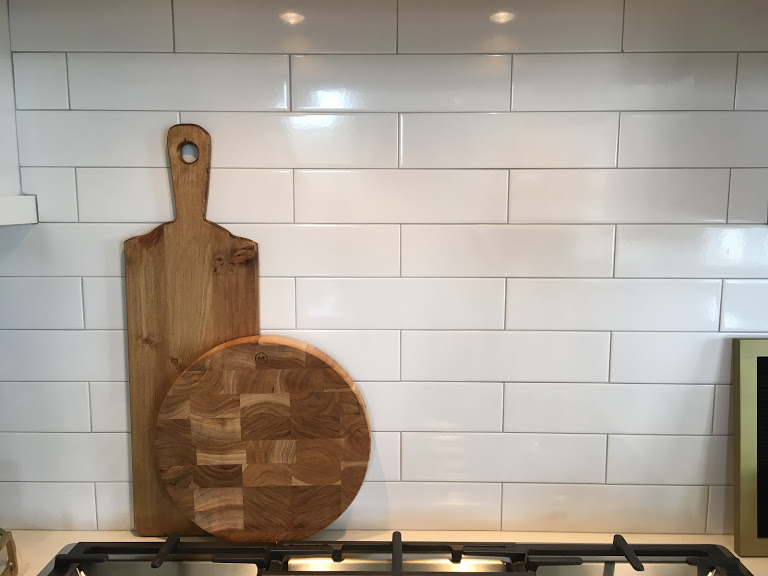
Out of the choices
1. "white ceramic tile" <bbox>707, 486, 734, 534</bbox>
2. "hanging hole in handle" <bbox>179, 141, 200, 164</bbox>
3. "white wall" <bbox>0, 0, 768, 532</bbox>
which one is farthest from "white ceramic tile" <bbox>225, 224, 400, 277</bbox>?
"white ceramic tile" <bbox>707, 486, 734, 534</bbox>

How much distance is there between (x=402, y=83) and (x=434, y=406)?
0.53 meters

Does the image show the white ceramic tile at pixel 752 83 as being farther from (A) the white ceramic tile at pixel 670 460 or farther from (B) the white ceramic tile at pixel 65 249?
(B) the white ceramic tile at pixel 65 249

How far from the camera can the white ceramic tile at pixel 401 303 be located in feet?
3.15

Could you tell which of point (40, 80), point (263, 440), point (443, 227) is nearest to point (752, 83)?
point (443, 227)

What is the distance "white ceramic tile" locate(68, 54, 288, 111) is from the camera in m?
0.91

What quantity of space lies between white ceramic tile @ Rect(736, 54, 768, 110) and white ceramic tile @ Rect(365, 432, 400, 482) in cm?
77

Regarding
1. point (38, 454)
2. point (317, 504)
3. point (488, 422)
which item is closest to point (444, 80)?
point (488, 422)

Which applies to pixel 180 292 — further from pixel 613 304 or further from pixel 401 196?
pixel 613 304

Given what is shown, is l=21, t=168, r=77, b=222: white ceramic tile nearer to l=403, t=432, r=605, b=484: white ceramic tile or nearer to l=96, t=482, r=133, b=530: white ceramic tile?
l=96, t=482, r=133, b=530: white ceramic tile

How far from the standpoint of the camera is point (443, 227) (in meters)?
0.95

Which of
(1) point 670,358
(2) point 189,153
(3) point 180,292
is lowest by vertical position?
(1) point 670,358

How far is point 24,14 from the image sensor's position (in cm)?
91

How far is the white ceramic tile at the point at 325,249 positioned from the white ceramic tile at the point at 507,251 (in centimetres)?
3

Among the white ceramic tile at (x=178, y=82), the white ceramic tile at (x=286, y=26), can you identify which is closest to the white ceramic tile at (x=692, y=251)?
the white ceramic tile at (x=286, y=26)
